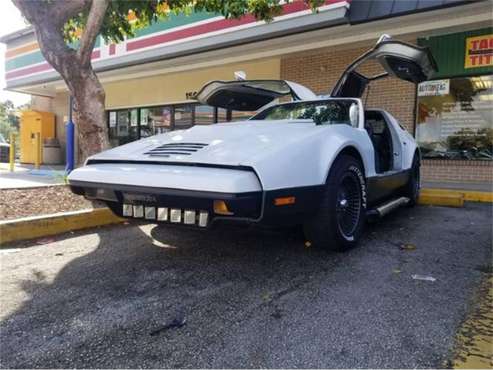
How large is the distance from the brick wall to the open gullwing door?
194 inches

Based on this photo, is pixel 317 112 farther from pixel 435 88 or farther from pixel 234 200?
pixel 435 88

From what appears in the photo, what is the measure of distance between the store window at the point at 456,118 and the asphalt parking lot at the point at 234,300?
203 inches

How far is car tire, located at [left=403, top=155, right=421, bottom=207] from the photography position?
5.73 m

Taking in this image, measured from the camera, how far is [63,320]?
2.32 meters

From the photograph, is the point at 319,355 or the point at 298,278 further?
the point at 298,278

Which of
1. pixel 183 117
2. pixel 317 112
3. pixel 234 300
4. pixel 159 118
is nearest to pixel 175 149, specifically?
pixel 234 300

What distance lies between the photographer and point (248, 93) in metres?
5.21

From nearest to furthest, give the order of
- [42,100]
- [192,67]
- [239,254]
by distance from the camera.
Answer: [239,254] < [192,67] < [42,100]

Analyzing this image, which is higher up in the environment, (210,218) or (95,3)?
(95,3)

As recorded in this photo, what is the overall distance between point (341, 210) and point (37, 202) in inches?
162

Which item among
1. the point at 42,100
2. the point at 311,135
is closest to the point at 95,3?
the point at 311,135

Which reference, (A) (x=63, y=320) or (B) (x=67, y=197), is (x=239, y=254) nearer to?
(A) (x=63, y=320)

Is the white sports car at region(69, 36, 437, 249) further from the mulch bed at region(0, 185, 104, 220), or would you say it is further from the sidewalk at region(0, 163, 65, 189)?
the sidewalk at region(0, 163, 65, 189)

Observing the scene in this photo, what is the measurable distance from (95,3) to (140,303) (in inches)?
173
